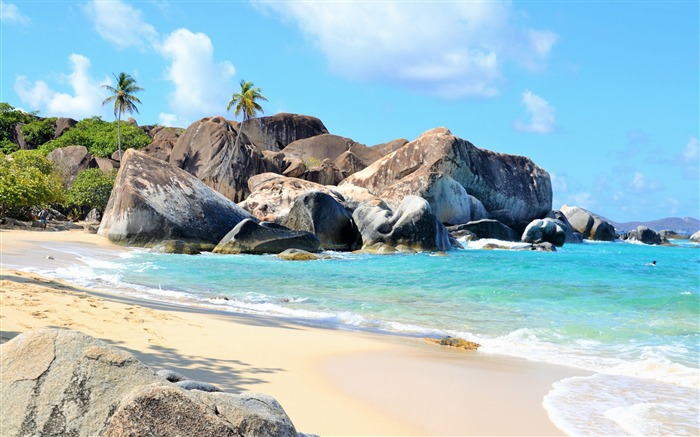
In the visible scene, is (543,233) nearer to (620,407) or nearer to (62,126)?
(620,407)

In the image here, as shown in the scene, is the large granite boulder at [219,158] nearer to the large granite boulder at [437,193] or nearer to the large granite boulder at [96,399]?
the large granite boulder at [437,193]

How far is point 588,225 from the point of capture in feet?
167

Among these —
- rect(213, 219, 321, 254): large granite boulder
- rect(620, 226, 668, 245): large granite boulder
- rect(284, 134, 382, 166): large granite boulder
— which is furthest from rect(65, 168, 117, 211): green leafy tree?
rect(620, 226, 668, 245): large granite boulder

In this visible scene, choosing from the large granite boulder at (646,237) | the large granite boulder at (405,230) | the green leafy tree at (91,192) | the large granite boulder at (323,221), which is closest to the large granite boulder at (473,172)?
the large granite boulder at (405,230)

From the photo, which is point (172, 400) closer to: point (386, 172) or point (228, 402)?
point (228, 402)

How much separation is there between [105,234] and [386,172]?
19662 millimetres

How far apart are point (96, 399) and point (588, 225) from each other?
52.5 meters

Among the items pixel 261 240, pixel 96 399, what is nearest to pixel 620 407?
pixel 96 399

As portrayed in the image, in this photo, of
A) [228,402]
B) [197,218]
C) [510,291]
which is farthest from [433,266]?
[228,402]

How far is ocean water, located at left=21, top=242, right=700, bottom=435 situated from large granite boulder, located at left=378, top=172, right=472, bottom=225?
47.7 feet

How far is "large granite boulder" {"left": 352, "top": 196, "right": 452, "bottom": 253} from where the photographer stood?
26.2 m

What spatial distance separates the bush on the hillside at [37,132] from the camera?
2119 inches

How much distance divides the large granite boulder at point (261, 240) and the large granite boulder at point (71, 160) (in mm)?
20100

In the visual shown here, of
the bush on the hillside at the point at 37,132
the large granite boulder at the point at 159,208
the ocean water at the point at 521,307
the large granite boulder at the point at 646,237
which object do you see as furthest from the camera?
the bush on the hillside at the point at 37,132
